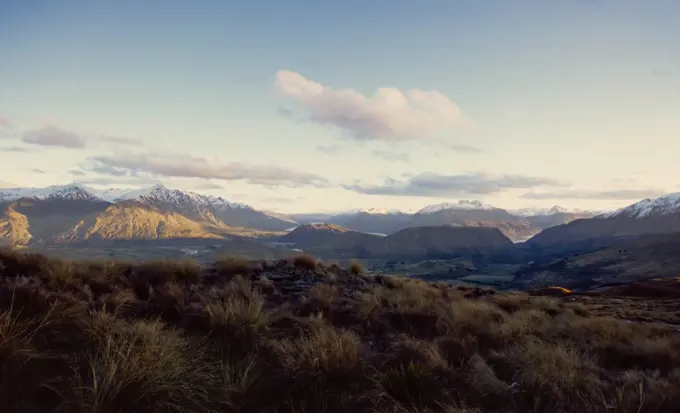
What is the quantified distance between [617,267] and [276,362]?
585ft

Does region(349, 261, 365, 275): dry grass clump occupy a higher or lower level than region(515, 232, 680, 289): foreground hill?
higher

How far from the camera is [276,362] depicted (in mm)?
6188

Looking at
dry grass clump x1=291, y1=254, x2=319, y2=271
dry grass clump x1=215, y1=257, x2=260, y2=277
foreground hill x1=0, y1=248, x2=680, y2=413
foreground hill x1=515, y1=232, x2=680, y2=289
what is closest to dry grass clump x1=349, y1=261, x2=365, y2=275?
dry grass clump x1=291, y1=254, x2=319, y2=271

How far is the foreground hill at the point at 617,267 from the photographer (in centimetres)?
12938

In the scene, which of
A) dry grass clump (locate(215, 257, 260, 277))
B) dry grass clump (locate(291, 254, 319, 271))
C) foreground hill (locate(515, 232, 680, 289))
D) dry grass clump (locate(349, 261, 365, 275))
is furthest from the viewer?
foreground hill (locate(515, 232, 680, 289))

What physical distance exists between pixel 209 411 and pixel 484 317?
28.5 feet

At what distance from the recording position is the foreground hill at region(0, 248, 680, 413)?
15.7 feet

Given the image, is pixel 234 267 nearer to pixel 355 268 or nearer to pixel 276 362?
pixel 355 268

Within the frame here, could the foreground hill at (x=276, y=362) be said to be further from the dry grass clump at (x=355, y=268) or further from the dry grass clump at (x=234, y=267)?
the dry grass clump at (x=355, y=268)

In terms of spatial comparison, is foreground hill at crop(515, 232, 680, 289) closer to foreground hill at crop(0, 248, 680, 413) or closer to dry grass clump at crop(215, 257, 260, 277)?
dry grass clump at crop(215, 257, 260, 277)

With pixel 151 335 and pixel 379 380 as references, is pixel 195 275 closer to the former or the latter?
pixel 151 335

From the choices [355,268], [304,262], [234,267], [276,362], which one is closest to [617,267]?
[355,268]

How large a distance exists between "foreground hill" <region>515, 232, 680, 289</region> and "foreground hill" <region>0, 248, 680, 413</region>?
131m

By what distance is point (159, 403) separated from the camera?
4551 mm
